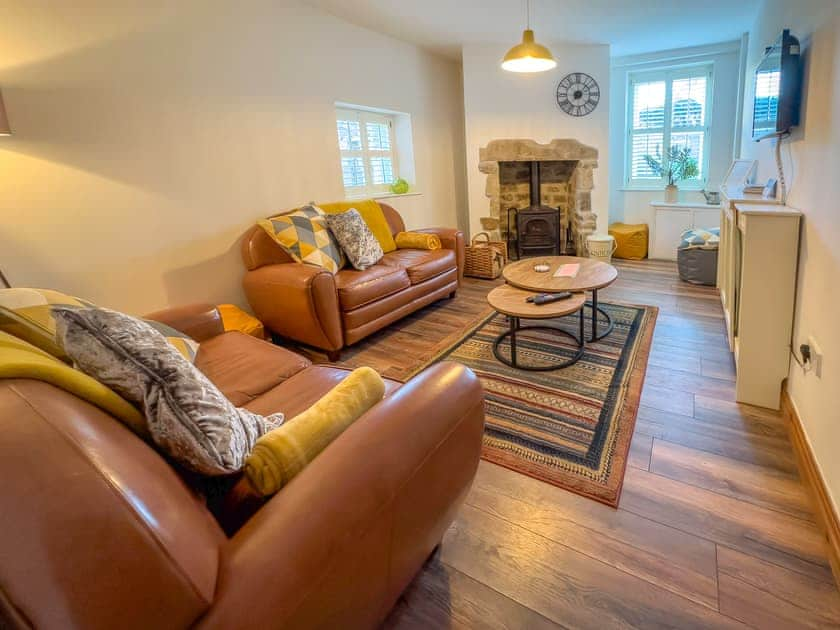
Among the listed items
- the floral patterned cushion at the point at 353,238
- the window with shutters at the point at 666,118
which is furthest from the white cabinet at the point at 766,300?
the window with shutters at the point at 666,118

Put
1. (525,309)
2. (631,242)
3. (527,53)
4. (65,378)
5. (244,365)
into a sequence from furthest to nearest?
(631,242) → (527,53) → (525,309) → (244,365) → (65,378)

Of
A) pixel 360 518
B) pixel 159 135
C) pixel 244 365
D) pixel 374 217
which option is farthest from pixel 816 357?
pixel 159 135

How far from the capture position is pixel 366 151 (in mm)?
4316

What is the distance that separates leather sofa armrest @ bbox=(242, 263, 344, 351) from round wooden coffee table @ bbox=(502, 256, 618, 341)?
1125 mm

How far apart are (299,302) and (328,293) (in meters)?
0.18

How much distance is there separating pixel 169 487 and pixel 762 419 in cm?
230

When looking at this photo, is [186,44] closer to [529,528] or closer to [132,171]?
[132,171]

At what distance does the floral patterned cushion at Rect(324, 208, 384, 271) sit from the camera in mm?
3113

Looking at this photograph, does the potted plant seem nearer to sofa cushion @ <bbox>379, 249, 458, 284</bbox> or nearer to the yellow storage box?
the yellow storage box

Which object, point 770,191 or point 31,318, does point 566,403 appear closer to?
point 770,191

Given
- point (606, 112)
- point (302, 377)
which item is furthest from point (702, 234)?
point (302, 377)

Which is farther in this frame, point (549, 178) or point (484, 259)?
point (549, 178)

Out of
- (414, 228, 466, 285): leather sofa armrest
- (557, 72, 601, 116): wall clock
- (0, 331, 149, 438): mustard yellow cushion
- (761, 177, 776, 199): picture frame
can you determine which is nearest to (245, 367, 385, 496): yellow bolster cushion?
(0, 331, 149, 438): mustard yellow cushion

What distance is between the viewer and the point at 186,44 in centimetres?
263
